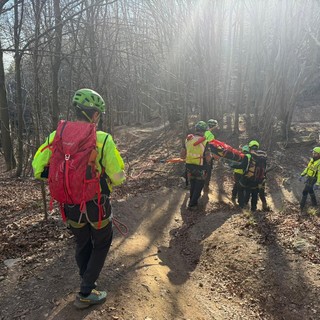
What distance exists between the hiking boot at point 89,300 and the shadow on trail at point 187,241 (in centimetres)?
134

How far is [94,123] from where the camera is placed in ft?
11.1

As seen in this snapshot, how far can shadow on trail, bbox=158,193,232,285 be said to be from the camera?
5.19 metres

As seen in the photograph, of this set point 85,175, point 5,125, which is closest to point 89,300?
point 85,175

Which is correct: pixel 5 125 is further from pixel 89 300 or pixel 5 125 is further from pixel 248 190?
pixel 89 300

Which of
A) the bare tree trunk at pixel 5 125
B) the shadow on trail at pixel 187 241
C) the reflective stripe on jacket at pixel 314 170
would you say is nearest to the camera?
the shadow on trail at pixel 187 241

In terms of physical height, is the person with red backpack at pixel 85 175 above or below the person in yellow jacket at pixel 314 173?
above

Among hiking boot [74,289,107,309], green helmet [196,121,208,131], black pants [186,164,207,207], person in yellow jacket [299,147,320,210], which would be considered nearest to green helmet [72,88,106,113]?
hiking boot [74,289,107,309]

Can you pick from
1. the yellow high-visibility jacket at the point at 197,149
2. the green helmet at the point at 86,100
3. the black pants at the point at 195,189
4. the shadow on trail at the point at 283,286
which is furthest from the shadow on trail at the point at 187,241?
the green helmet at the point at 86,100

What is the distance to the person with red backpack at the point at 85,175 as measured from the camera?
314cm

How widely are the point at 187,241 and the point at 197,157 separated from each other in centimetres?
234

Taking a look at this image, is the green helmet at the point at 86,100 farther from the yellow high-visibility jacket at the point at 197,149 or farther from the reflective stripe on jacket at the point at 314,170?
the reflective stripe on jacket at the point at 314,170

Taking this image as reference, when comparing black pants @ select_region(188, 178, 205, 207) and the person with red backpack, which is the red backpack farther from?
black pants @ select_region(188, 178, 205, 207)

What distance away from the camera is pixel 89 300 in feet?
11.7

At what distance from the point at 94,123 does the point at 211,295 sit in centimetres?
304
